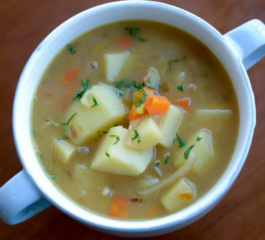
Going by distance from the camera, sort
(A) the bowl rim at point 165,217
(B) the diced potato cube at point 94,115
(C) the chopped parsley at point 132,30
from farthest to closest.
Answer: (C) the chopped parsley at point 132,30 < (B) the diced potato cube at point 94,115 < (A) the bowl rim at point 165,217

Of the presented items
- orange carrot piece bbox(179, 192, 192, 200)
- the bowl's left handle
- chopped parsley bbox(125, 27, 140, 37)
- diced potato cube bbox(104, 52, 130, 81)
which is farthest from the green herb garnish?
orange carrot piece bbox(179, 192, 192, 200)

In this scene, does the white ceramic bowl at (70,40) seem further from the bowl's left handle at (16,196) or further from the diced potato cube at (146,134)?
the diced potato cube at (146,134)

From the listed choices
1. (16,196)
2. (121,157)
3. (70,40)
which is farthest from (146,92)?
(16,196)

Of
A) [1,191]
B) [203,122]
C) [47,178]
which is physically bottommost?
[47,178]

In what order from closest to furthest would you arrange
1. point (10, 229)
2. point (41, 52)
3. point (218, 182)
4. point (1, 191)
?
point (1, 191) < point (218, 182) < point (41, 52) < point (10, 229)

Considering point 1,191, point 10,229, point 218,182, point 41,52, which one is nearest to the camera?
point 1,191

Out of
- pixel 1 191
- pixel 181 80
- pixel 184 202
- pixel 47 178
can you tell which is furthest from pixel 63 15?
pixel 184 202

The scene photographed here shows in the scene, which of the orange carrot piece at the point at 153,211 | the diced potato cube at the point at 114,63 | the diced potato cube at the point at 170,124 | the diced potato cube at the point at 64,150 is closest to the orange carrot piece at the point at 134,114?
the diced potato cube at the point at 170,124

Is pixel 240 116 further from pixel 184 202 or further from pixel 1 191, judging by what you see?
pixel 1 191
